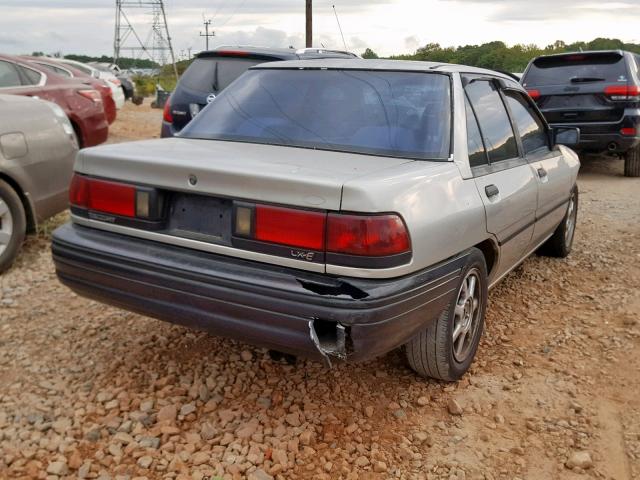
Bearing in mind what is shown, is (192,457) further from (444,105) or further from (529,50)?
(529,50)

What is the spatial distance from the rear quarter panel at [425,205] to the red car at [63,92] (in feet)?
19.8

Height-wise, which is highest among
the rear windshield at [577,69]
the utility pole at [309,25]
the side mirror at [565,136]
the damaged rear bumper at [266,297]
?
the utility pole at [309,25]

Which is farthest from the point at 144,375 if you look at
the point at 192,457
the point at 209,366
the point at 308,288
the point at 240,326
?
the point at 308,288

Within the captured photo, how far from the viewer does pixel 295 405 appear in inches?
121

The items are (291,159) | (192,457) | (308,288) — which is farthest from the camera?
(291,159)

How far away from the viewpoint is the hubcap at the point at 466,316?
10.7ft

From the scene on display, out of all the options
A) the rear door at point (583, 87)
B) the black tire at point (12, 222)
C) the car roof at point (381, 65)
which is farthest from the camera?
the rear door at point (583, 87)

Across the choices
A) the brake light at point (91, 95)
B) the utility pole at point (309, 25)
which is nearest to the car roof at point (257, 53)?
the brake light at point (91, 95)

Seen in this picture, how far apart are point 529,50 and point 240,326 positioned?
96.1 feet

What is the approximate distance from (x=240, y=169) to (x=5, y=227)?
9.06ft

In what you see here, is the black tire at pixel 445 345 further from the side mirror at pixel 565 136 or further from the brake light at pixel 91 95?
the brake light at pixel 91 95

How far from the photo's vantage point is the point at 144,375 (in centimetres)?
329

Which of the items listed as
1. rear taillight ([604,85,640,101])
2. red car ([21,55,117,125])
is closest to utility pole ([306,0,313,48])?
red car ([21,55,117,125])

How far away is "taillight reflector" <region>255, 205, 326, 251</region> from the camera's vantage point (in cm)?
249
